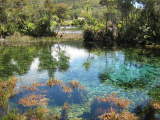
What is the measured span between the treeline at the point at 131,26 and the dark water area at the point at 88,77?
25.7 feet

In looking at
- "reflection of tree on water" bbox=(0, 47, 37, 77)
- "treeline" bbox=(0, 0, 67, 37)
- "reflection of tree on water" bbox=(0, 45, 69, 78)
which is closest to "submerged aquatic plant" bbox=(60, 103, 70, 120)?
"reflection of tree on water" bbox=(0, 45, 69, 78)

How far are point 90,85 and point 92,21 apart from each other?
3990cm

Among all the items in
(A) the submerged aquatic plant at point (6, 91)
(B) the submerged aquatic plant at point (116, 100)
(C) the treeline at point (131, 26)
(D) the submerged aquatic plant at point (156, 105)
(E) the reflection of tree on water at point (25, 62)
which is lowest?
(E) the reflection of tree on water at point (25, 62)

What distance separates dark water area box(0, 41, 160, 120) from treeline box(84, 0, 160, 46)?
25.7ft

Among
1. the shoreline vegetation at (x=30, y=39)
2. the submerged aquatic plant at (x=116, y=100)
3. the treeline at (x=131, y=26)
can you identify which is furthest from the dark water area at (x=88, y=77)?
the shoreline vegetation at (x=30, y=39)

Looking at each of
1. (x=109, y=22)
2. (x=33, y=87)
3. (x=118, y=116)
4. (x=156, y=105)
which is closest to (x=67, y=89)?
(x=33, y=87)

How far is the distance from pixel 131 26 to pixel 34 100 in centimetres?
3484

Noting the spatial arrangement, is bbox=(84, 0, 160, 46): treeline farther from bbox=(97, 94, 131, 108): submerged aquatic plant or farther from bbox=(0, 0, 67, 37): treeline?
bbox=(97, 94, 131, 108): submerged aquatic plant

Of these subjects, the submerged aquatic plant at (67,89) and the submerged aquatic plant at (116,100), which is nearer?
the submerged aquatic plant at (116,100)

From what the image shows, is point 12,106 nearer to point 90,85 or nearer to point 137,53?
point 90,85

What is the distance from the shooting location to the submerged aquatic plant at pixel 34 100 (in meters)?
16.6

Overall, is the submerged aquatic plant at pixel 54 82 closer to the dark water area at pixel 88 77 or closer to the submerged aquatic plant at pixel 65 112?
the dark water area at pixel 88 77

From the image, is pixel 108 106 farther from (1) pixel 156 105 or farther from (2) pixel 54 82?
(2) pixel 54 82

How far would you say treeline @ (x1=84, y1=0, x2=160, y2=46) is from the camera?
4491 centimetres
